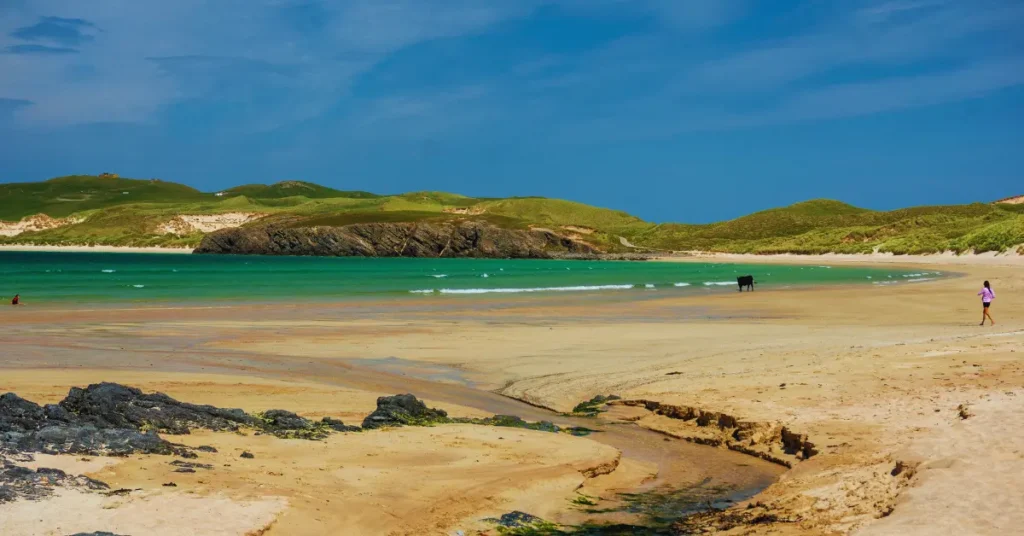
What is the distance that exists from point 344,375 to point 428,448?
7.19 m

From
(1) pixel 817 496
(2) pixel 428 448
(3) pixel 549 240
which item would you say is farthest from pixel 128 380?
(3) pixel 549 240

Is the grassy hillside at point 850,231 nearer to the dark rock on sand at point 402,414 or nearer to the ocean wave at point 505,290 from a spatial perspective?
the ocean wave at point 505,290

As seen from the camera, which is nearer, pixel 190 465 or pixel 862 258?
pixel 190 465

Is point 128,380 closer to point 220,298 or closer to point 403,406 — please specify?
point 403,406

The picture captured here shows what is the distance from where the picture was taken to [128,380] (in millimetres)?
14898

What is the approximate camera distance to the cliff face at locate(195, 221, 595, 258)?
147750 millimetres

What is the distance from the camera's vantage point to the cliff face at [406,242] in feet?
485

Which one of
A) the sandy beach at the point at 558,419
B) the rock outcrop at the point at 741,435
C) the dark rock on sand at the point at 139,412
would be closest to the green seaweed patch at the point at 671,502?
the sandy beach at the point at 558,419

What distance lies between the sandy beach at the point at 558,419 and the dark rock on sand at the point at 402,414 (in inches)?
14.6

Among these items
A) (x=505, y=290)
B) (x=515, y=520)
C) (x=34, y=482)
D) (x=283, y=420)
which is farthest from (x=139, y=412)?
(x=505, y=290)

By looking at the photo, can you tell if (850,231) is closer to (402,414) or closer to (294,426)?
(402,414)

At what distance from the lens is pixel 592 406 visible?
44.1 feet

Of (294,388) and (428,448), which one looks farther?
(294,388)

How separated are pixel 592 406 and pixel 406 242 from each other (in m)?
139
